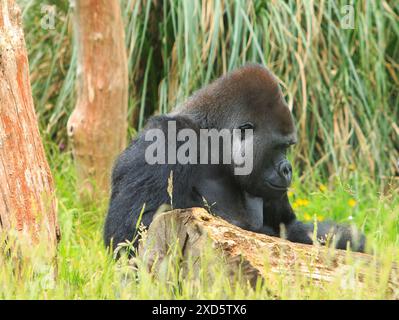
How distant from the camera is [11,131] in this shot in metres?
3.20

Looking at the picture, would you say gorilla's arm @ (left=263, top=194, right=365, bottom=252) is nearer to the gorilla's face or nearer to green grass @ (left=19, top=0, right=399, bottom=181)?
the gorilla's face

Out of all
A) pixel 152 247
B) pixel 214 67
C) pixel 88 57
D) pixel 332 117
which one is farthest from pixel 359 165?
pixel 152 247

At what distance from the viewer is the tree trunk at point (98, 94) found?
5289 mm

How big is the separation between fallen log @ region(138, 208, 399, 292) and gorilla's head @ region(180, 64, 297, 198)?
1011 mm

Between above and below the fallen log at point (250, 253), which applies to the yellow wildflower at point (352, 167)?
above

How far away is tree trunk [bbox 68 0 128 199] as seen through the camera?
17.4ft

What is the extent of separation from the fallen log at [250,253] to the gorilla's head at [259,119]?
1011mm

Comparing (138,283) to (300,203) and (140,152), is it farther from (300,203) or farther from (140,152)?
(300,203)

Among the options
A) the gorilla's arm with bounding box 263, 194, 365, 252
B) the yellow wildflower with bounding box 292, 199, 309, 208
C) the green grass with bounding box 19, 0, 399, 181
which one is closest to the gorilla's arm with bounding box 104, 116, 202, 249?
the gorilla's arm with bounding box 263, 194, 365, 252

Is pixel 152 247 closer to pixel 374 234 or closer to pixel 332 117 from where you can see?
pixel 374 234

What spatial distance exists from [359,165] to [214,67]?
136 centimetres

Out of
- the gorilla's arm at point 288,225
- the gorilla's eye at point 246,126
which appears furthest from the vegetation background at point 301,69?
the gorilla's eye at point 246,126

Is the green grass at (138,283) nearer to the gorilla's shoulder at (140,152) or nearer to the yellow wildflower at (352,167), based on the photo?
the gorilla's shoulder at (140,152)

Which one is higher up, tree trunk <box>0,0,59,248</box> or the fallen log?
tree trunk <box>0,0,59,248</box>
